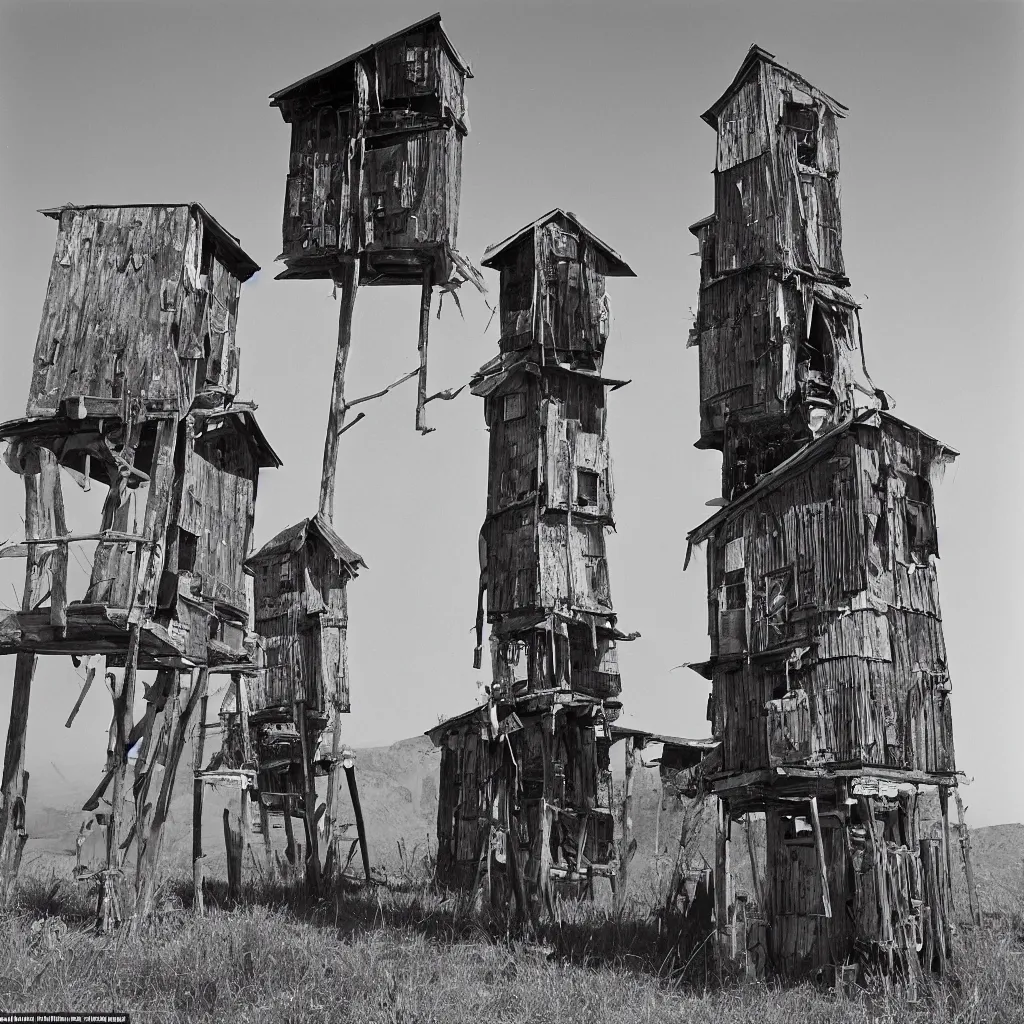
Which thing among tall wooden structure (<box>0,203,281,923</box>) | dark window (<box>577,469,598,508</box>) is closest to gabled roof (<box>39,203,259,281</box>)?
tall wooden structure (<box>0,203,281,923</box>)

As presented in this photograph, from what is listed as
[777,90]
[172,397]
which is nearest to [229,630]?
[172,397]

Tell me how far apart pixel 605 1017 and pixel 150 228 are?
1733 centimetres

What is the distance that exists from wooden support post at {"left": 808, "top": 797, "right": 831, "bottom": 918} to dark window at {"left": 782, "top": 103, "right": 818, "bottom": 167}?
15856mm

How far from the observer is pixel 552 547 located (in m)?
31.2

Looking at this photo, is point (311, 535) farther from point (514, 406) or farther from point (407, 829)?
point (407, 829)

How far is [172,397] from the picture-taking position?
24156 mm

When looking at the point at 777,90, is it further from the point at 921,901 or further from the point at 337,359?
the point at 921,901

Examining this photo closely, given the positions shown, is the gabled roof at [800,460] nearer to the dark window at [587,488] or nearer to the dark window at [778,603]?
the dark window at [778,603]

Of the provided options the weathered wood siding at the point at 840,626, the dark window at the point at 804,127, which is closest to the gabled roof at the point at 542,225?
the dark window at the point at 804,127

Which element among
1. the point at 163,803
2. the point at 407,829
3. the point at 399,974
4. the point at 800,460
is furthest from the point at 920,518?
the point at 407,829

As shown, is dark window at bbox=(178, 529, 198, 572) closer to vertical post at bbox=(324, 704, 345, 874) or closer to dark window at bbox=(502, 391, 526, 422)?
vertical post at bbox=(324, 704, 345, 874)

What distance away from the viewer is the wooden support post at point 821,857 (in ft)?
72.0

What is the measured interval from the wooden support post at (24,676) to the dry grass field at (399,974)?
1219 millimetres

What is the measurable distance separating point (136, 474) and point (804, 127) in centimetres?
1809
